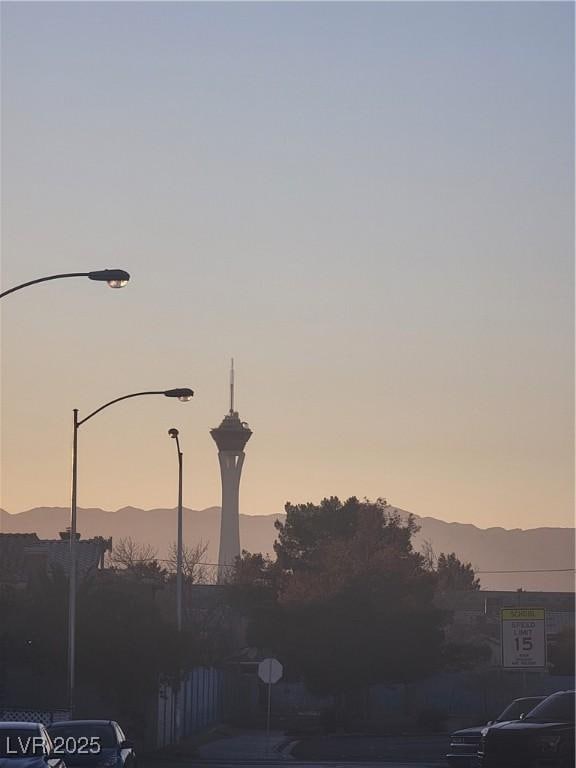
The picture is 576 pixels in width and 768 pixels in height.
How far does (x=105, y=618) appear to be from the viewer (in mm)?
48500

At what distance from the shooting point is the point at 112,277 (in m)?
28.6

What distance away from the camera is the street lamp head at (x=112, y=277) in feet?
93.9

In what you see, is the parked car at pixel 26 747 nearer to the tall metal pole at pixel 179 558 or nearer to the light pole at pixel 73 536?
the light pole at pixel 73 536

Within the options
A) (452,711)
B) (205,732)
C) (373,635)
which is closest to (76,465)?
(205,732)

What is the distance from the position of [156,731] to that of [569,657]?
38076 millimetres

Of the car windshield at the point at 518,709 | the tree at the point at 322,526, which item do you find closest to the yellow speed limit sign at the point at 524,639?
the car windshield at the point at 518,709

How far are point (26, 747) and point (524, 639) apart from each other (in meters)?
23.1

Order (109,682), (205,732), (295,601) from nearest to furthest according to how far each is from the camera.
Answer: (109,682) → (205,732) → (295,601)

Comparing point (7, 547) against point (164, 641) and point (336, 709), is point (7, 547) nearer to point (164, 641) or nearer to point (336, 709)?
point (336, 709)

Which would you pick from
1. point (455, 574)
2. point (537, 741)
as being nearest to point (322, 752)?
point (537, 741)

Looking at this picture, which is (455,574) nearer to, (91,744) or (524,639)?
(524,639)

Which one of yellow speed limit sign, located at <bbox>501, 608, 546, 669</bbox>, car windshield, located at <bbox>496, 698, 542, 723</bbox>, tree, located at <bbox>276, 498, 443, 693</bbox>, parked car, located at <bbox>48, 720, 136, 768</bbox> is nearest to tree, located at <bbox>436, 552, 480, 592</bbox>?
tree, located at <bbox>276, 498, 443, 693</bbox>

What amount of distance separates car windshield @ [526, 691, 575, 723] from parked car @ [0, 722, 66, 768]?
9.27 meters

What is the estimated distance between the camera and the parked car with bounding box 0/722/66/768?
941 inches
